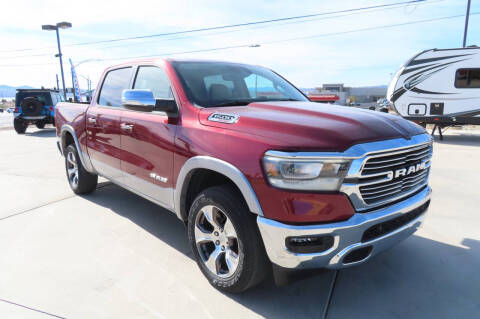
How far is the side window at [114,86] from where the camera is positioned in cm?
387

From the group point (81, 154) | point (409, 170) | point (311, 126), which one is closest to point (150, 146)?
point (311, 126)

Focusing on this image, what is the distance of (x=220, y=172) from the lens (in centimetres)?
238

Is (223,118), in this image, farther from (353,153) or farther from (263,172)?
(353,153)

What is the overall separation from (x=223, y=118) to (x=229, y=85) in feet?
2.95

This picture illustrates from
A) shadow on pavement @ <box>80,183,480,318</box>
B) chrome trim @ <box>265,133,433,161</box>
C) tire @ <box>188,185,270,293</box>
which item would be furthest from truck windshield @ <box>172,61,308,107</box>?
shadow on pavement @ <box>80,183,480,318</box>

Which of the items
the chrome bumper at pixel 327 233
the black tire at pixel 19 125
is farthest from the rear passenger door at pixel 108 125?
the black tire at pixel 19 125

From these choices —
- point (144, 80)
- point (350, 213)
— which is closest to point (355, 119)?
point (350, 213)

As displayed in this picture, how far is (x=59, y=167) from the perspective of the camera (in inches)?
283

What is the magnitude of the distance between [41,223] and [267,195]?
312 cm

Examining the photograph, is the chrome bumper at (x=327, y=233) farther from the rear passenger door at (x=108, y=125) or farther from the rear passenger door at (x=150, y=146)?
the rear passenger door at (x=108, y=125)

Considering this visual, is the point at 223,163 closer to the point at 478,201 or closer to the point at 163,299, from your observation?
the point at 163,299

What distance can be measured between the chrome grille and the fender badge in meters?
0.95

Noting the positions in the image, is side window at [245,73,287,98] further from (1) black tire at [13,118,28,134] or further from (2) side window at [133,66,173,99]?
(1) black tire at [13,118,28,134]

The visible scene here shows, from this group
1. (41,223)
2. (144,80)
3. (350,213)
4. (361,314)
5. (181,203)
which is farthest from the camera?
(41,223)
